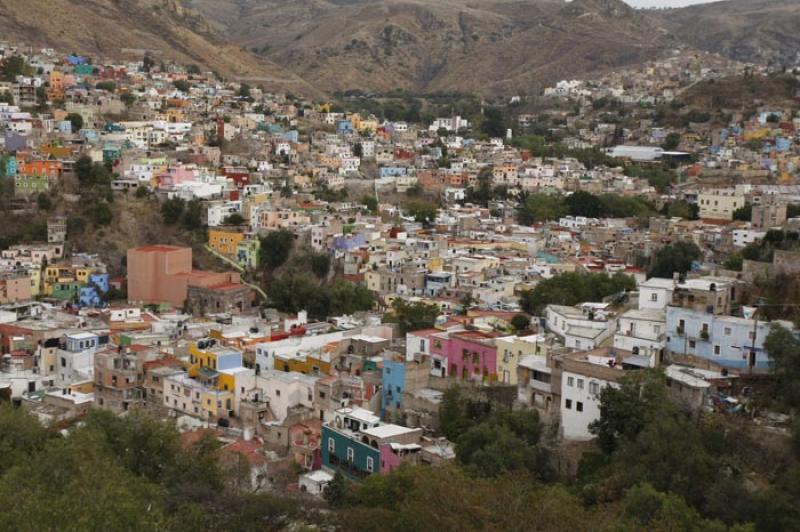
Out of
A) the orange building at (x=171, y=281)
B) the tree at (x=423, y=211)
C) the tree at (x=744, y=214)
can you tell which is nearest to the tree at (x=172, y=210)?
Result: the orange building at (x=171, y=281)

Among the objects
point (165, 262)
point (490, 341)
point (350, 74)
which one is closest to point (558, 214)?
point (165, 262)

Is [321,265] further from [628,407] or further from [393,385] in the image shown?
[628,407]

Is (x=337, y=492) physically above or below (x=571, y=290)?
below

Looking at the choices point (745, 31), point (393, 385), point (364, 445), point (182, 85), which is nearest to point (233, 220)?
point (393, 385)

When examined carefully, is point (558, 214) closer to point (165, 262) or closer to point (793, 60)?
point (165, 262)

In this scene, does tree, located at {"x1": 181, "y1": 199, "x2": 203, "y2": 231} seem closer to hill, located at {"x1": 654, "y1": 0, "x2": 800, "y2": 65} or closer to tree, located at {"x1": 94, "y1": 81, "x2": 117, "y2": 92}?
tree, located at {"x1": 94, "y1": 81, "x2": 117, "y2": 92}

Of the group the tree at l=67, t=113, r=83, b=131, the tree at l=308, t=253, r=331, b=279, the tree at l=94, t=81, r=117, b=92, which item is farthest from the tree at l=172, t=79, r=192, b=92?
the tree at l=308, t=253, r=331, b=279
